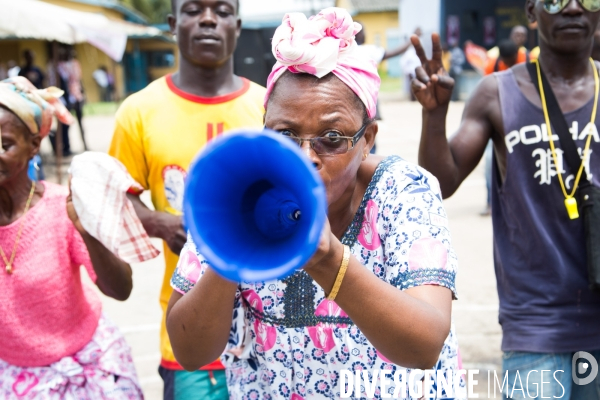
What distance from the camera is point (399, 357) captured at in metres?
1.52

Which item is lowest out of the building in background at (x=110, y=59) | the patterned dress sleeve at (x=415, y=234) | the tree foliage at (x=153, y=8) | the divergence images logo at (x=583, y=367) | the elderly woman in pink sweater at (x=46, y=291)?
the building in background at (x=110, y=59)

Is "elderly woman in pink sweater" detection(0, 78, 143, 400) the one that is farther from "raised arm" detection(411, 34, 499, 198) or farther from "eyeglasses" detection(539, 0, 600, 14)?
"eyeglasses" detection(539, 0, 600, 14)

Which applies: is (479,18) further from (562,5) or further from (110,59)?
(562,5)

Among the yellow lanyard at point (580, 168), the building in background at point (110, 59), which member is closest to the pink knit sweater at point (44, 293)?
the yellow lanyard at point (580, 168)

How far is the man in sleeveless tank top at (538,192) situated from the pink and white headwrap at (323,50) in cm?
93

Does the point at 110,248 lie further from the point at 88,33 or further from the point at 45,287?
the point at 88,33

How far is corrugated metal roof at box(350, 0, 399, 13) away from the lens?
Answer: 4550 cm

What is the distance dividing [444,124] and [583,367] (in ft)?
3.74

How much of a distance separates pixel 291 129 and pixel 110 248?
1.09m

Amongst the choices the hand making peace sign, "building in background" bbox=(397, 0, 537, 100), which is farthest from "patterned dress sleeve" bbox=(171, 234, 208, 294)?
"building in background" bbox=(397, 0, 537, 100)

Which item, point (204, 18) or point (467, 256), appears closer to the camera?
point (204, 18)

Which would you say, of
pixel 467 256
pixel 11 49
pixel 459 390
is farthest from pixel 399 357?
pixel 11 49

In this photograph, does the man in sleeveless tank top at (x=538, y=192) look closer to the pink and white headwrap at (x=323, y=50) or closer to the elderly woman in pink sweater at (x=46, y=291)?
A: the pink and white headwrap at (x=323, y=50)

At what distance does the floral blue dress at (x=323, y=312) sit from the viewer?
1.78 m
